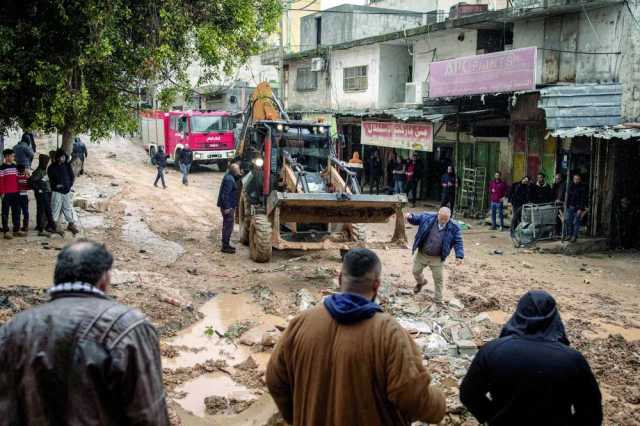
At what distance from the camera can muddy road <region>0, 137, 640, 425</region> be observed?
6516mm

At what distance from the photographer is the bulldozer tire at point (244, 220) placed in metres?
13.3

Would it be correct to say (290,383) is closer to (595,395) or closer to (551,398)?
(551,398)

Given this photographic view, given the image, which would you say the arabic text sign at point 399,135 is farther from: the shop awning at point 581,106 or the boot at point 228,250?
the boot at point 228,250

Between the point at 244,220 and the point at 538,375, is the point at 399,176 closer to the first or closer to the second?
the point at 244,220

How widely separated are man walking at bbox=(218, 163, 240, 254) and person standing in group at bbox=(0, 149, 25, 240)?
4104 mm

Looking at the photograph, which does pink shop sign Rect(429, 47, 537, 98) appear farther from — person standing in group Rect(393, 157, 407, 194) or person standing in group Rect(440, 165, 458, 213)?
person standing in group Rect(393, 157, 407, 194)

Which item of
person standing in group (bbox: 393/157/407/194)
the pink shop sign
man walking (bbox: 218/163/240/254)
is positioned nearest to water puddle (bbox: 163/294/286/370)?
man walking (bbox: 218/163/240/254)

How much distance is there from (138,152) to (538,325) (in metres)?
35.8

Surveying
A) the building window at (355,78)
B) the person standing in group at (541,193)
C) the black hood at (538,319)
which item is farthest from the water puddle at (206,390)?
the building window at (355,78)

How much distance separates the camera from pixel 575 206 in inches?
558

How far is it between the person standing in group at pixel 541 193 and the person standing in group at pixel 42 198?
1098cm

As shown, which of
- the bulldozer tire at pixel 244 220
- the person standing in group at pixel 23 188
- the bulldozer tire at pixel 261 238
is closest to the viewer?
the bulldozer tire at pixel 261 238

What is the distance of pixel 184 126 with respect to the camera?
28203 mm

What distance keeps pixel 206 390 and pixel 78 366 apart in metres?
4.24
